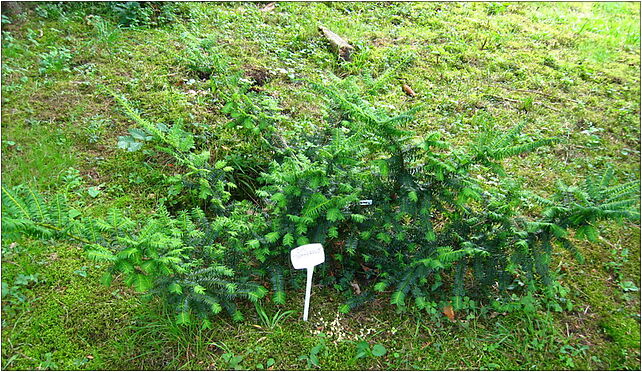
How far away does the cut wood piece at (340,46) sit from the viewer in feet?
17.7

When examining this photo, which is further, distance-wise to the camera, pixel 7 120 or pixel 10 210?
pixel 7 120

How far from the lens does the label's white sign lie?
256cm

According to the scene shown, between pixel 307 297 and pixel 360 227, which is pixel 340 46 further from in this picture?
pixel 307 297

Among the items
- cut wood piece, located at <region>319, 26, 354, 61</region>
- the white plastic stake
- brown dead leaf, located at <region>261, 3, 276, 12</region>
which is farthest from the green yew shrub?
brown dead leaf, located at <region>261, 3, 276, 12</region>

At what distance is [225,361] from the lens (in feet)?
8.56

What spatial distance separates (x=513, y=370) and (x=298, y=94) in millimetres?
3191

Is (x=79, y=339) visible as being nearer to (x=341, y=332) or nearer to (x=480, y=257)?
(x=341, y=332)

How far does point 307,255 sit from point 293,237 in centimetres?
21

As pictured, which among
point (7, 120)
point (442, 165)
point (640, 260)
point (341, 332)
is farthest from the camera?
point (7, 120)

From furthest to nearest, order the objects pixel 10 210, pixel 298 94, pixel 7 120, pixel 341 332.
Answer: pixel 298 94 → pixel 7 120 → pixel 341 332 → pixel 10 210

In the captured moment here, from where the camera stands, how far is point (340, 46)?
17.8 ft

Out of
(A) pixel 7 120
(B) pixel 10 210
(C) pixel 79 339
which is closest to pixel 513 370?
(C) pixel 79 339

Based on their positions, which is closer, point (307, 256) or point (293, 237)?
point (307, 256)

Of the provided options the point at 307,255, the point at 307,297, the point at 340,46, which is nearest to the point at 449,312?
the point at 307,297
